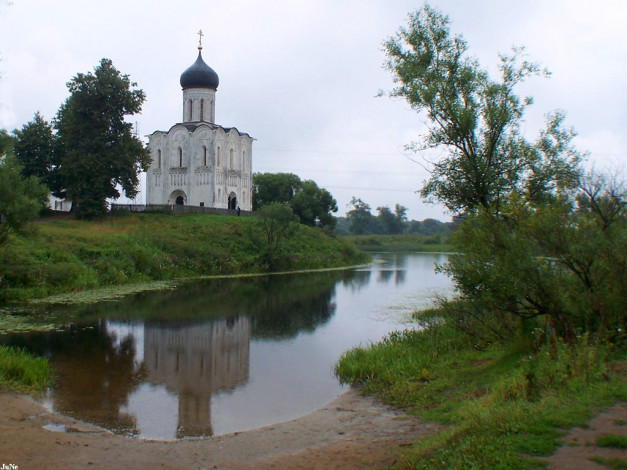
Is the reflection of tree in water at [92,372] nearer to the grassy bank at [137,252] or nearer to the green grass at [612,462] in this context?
the green grass at [612,462]

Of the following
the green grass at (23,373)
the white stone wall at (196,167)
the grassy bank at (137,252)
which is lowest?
the green grass at (23,373)

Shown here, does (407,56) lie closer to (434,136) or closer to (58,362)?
(434,136)

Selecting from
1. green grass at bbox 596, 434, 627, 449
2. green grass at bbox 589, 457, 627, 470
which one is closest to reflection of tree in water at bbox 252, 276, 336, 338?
green grass at bbox 596, 434, 627, 449

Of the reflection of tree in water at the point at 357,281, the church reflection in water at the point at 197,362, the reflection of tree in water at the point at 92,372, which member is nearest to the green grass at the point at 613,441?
the church reflection in water at the point at 197,362

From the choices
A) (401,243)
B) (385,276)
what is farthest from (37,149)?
(401,243)

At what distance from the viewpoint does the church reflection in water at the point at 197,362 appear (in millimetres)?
8266

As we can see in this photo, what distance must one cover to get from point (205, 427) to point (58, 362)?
15.2 feet

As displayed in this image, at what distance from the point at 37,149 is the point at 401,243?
183 feet

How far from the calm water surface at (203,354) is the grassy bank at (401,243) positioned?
2040 inches

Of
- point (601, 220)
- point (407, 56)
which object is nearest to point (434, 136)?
point (407, 56)

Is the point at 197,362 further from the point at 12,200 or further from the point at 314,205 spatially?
the point at 314,205

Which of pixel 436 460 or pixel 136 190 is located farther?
pixel 136 190

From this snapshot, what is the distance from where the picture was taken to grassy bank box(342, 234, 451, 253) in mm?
73375

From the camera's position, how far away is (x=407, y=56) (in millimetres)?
16703
